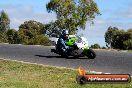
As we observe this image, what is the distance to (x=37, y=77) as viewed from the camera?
14.8 meters

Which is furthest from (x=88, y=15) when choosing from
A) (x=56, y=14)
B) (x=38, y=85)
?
(x=38, y=85)

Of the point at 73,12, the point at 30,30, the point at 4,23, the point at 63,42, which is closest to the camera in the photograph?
the point at 63,42

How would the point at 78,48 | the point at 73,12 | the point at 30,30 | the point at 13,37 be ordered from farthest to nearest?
the point at 30,30, the point at 13,37, the point at 73,12, the point at 78,48

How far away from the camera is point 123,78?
8.48 metres

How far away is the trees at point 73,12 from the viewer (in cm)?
6053

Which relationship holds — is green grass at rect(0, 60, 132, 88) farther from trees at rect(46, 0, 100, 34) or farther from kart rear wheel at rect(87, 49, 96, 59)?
trees at rect(46, 0, 100, 34)

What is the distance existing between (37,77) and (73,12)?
153 feet

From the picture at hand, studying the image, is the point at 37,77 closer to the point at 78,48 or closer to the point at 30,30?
the point at 78,48

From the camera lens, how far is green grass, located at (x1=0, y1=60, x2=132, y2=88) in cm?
1271

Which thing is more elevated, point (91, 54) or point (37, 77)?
point (91, 54)

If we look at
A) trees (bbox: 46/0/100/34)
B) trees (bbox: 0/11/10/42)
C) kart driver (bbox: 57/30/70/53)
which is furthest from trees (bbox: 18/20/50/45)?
kart driver (bbox: 57/30/70/53)

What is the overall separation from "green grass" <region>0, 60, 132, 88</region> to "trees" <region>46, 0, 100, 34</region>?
41958 mm

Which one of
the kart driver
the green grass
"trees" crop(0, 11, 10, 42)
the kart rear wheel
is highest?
"trees" crop(0, 11, 10, 42)

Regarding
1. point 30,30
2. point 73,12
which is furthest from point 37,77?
point 30,30
